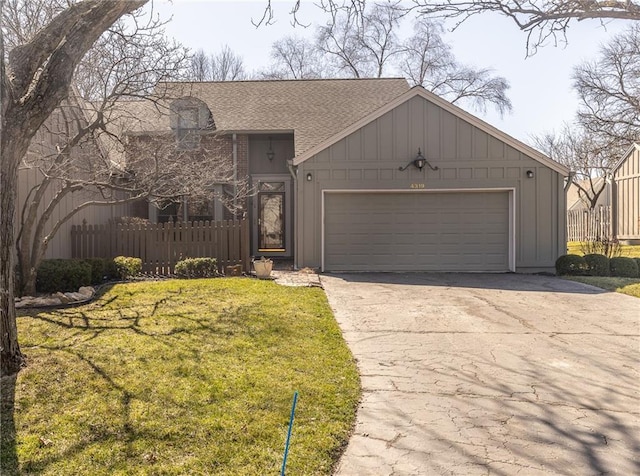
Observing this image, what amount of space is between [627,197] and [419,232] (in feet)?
51.3

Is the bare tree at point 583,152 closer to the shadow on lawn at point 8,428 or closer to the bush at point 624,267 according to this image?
the bush at point 624,267

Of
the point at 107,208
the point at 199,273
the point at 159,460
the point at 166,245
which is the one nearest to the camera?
the point at 159,460

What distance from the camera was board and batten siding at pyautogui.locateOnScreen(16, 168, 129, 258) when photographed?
8984mm

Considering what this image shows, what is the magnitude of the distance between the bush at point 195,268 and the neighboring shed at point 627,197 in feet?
64.1

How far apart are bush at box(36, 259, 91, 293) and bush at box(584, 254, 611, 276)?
11.3 m

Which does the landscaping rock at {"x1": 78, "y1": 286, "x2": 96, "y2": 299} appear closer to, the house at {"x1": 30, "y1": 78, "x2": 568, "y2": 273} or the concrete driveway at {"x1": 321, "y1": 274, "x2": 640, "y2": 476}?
the concrete driveway at {"x1": 321, "y1": 274, "x2": 640, "y2": 476}

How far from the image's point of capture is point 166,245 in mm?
11281

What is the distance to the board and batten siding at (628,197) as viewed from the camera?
72.3 feet

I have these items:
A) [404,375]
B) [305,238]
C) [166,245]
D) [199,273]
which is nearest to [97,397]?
[404,375]

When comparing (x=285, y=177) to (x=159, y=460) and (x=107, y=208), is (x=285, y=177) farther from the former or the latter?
(x=159, y=460)

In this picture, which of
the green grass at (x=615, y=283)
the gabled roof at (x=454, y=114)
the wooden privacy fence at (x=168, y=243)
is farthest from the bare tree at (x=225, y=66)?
the green grass at (x=615, y=283)

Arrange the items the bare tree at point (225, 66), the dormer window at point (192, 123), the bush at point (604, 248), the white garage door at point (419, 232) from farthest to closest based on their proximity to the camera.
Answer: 1. the bare tree at point (225, 66)
2. the dormer window at point (192, 123)
3. the bush at point (604, 248)
4. the white garage door at point (419, 232)

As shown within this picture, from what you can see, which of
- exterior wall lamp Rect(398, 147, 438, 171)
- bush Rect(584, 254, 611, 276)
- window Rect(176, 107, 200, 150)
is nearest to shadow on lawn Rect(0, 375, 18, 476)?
window Rect(176, 107, 200, 150)

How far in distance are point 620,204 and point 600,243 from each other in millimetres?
11433
